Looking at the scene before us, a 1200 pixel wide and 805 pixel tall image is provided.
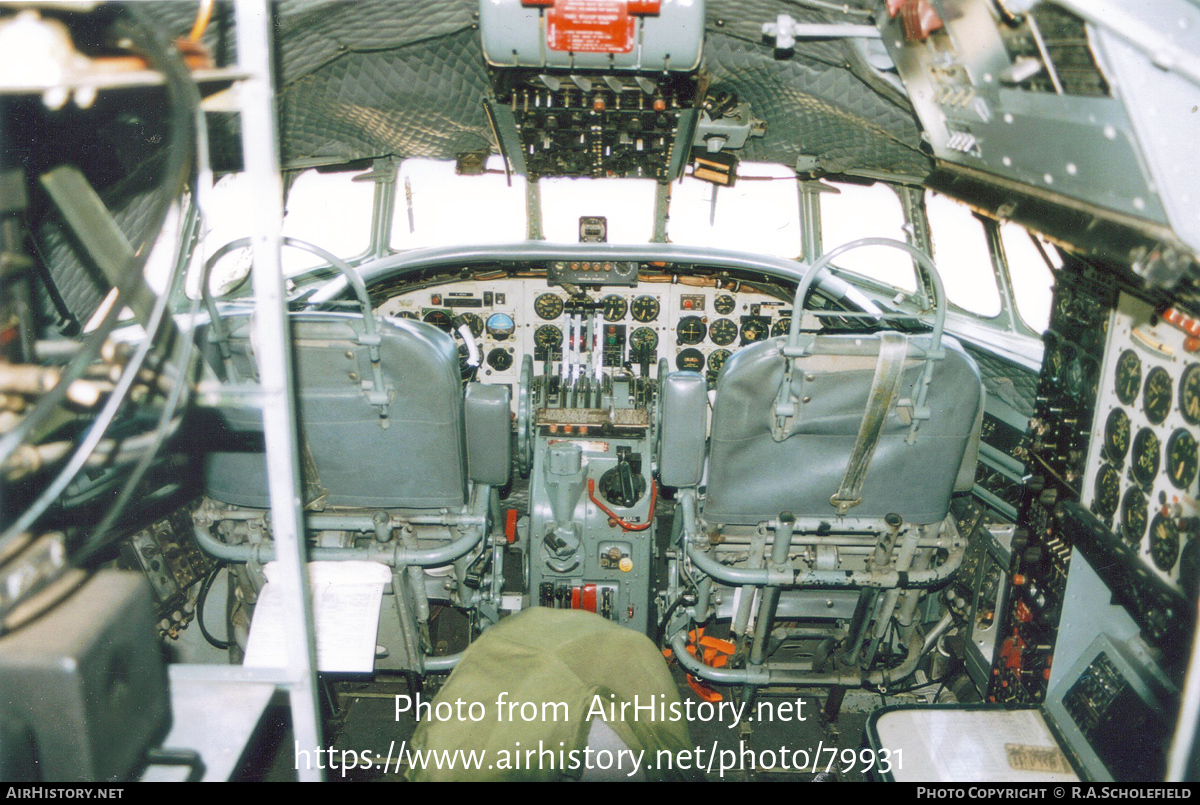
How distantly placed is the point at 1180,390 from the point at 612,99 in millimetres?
1879

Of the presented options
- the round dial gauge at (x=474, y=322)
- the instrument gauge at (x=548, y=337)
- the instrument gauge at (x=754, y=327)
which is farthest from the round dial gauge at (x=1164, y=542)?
the round dial gauge at (x=474, y=322)

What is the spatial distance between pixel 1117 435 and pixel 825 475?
76 centimetres

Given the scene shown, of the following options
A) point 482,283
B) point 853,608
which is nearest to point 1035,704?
point 853,608

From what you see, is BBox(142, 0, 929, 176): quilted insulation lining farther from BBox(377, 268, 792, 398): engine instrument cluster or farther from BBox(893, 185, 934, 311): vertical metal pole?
BBox(377, 268, 792, 398): engine instrument cluster

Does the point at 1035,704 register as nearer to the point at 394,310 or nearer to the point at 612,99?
the point at 612,99

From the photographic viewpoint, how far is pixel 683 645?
2.58 metres

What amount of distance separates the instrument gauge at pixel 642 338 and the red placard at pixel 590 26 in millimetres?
1812

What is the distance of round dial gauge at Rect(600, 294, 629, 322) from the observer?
3713 millimetres

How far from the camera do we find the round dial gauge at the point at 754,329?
12.3 ft

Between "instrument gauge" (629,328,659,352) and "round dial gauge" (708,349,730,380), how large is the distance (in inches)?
12.9

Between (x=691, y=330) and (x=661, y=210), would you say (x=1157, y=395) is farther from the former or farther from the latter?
(x=661, y=210)

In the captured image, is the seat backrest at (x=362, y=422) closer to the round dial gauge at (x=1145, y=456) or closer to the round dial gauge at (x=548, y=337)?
the round dial gauge at (x=548, y=337)

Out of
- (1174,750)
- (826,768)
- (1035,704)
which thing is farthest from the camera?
(826,768)

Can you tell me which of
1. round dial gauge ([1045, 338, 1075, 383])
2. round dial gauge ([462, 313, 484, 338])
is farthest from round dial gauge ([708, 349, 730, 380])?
round dial gauge ([1045, 338, 1075, 383])
